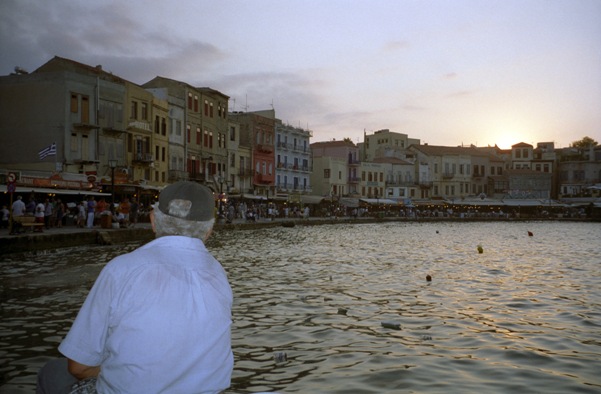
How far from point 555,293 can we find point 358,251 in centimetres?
1232

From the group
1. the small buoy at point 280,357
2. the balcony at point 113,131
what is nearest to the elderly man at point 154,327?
the small buoy at point 280,357

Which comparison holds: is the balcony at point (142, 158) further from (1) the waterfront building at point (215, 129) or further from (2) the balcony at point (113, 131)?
(1) the waterfront building at point (215, 129)

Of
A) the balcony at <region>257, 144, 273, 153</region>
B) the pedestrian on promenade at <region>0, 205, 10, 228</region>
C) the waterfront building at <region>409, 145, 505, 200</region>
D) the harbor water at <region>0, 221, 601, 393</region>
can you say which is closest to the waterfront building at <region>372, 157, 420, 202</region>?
the waterfront building at <region>409, 145, 505, 200</region>

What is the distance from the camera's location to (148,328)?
8.76 feet

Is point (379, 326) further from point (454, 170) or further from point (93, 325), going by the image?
point (454, 170)

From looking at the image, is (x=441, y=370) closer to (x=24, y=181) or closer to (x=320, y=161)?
(x=24, y=181)

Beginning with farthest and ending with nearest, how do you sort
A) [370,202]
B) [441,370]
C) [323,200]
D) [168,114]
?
[370,202] → [323,200] → [168,114] → [441,370]

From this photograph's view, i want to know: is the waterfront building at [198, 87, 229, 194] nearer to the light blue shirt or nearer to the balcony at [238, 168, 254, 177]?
the balcony at [238, 168, 254, 177]

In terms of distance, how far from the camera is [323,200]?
A: 7506cm

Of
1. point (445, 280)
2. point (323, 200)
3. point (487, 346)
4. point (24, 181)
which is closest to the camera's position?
point (487, 346)

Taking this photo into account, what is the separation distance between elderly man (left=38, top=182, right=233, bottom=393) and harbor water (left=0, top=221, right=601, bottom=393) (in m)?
3.52

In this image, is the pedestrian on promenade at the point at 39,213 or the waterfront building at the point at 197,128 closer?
the pedestrian on promenade at the point at 39,213

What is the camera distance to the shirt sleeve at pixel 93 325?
2.64 metres

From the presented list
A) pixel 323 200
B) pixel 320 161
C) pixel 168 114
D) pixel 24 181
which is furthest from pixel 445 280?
pixel 320 161
